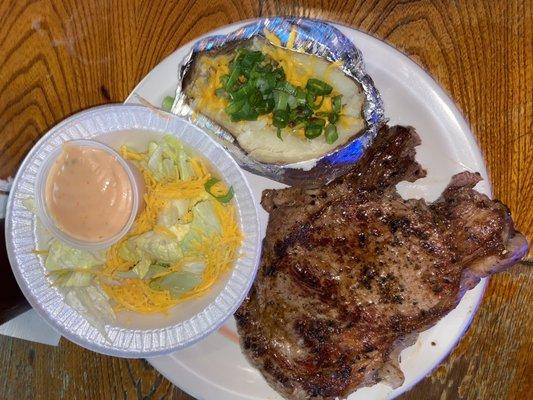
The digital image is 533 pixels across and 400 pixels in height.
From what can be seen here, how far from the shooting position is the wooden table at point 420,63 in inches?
84.4

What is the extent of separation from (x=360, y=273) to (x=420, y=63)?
0.89 meters

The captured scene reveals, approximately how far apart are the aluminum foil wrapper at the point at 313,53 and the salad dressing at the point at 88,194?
1.25 feet

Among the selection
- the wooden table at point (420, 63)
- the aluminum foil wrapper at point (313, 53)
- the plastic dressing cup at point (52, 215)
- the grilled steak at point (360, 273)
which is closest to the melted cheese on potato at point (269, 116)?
the aluminum foil wrapper at point (313, 53)

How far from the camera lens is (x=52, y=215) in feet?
6.08

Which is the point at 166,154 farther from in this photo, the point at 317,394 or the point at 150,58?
the point at 317,394

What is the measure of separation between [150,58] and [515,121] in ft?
4.82

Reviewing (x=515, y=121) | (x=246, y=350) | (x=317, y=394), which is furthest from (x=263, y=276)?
(x=515, y=121)

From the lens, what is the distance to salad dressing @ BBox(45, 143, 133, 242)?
1.82 metres

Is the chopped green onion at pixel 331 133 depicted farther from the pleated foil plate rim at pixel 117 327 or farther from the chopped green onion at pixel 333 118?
the pleated foil plate rim at pixel 117 327

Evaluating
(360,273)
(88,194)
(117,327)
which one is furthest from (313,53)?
(117,327)

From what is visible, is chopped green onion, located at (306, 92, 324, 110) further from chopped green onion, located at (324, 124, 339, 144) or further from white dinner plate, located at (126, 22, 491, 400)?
white dinner plate, located at (126, 22, 491, 400)

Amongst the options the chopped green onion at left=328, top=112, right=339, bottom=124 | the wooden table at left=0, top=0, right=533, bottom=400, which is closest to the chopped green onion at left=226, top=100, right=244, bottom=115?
the chopped green onion at left=328, top=112, right=339, bottom=124

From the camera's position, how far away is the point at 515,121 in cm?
216

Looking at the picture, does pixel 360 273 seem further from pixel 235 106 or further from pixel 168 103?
pixel 168 103
